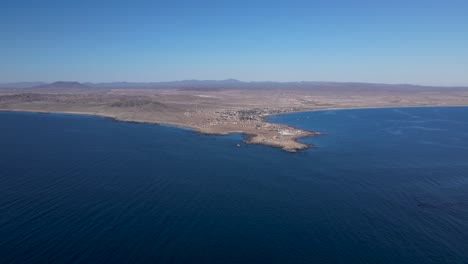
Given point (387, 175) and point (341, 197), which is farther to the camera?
point (387, 175)

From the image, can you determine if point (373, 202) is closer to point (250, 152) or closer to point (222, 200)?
point (222, 200)

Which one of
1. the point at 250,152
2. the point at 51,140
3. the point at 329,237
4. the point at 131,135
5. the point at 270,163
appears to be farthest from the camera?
the point at 131,135

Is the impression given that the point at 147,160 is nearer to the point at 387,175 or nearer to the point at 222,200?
the point at 222,200

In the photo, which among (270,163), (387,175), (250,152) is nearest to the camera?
(387,175)

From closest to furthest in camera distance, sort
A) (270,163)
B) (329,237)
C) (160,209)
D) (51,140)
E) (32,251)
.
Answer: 1. (32,251)
2. (329,237)
3. (160,209)
4. (270,163)
5. (51,140)

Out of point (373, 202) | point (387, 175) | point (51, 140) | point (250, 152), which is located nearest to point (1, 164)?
point (51, 140)

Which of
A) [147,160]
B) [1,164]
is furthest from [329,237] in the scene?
[1,164]
